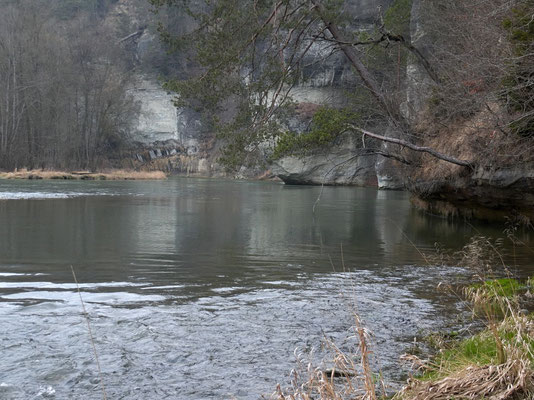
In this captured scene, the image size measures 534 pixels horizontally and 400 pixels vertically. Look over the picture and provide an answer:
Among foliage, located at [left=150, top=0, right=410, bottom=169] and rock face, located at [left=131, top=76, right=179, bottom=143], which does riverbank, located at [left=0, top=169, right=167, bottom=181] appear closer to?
rock face, located at [left=131, top=76, right=179, bottom=143]

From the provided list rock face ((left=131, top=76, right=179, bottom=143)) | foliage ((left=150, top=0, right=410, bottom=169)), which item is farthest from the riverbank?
foliage ((left=150, top=0, right=410, bottom=169))

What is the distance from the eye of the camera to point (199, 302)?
22.5 feet

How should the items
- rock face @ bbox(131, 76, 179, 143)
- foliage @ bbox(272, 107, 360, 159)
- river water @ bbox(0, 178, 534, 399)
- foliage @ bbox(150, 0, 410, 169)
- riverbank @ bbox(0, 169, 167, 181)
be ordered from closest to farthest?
1. river water @ bbox(0, 178, 534, 399)
2. foliage @ bbox(150, 0, 410, 169)
3. foliage @ bbox(272, 107, 360, 159)
4. riverbank @ bbox(0, 169, 167, 181)
5. rock face @ bbox(131, 76, 179, 143)

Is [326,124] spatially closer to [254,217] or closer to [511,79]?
[254,217]

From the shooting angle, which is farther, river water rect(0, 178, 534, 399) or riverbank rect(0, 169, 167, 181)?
riverbank rect(0, 169, 167, 181)

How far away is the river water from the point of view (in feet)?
14.7

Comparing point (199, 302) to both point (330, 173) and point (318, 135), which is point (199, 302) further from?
point (330, 173)

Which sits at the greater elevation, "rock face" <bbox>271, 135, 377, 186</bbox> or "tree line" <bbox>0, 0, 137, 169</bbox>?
"tree line" <bbox>0, 0, 137, 169</bbox>

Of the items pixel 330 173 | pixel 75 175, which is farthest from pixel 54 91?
pixel 330 173

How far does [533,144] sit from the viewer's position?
41.1 feet

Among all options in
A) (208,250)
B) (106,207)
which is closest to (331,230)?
(208,250)

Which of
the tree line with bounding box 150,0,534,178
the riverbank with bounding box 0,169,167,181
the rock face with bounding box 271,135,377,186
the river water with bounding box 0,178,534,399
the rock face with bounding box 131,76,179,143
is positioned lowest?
the river water with bounding box 0,178,534,399

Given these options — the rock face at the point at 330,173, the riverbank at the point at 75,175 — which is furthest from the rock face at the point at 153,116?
the rock face at the point at 330,173

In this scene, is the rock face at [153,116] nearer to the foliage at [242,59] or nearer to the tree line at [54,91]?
the tree line at [54,91]
